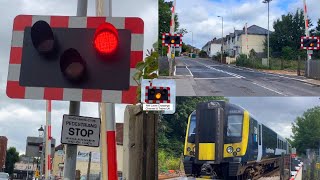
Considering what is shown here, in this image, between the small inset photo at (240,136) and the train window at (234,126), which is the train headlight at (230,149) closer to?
the small inset photo at (240,136)

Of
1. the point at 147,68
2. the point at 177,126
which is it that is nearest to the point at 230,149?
the point at 177,126

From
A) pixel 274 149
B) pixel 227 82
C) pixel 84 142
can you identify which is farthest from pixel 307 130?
pixel 84 142

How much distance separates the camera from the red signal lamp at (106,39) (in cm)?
344

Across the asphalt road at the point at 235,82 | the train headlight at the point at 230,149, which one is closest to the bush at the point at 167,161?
the train headlight at the point at 230,149

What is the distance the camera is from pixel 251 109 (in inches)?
408

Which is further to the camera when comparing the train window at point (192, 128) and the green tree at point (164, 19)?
the green tree at point (164, 19)

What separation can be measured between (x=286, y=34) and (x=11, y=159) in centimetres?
8452

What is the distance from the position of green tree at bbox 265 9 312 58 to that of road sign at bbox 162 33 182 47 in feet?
5.63

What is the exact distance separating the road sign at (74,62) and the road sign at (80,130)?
188 mm

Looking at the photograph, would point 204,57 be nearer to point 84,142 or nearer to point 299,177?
point 299,177

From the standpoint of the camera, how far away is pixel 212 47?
10625 millimetres

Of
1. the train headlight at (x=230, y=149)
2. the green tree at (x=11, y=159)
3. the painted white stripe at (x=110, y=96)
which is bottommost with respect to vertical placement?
the green tree at (x=11, y=159)

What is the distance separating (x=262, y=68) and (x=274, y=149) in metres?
1.74

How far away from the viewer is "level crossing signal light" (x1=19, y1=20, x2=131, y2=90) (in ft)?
11.7
